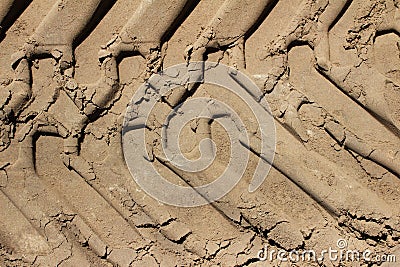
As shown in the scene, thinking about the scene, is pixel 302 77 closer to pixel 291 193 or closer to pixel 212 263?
pixel 291 193

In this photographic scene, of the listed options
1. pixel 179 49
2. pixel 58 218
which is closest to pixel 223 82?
pixel 179 49

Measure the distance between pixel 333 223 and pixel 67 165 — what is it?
0.73 metres

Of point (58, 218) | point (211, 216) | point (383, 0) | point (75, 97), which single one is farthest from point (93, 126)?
point (383, 0)

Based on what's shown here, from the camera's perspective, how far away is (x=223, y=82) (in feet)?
4.10

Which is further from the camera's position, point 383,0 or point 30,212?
point 30,212

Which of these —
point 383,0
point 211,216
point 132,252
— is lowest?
point 132,252

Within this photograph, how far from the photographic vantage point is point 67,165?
1297 millimetres

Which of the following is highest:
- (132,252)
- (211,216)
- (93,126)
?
(93,126)

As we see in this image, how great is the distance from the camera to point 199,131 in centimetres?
126

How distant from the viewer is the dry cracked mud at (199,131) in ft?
3.99

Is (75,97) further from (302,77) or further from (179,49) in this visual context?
(302,77)

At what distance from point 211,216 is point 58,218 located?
42cm

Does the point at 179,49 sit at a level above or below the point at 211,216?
above

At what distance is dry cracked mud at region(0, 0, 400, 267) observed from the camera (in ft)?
3.99
